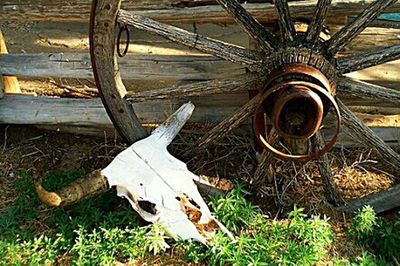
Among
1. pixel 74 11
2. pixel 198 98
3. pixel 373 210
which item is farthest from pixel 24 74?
pixel 373 210

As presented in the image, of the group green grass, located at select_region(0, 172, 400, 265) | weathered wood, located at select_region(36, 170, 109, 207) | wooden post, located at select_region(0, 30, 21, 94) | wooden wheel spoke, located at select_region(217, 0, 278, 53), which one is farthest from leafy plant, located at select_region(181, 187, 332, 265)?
wooden post, located at select_region(0, 30, 21, 94)

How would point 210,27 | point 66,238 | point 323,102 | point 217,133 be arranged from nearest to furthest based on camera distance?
point 323,102 < point 66,238 < point 217,133 < point 210,27

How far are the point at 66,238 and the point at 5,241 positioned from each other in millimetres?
302

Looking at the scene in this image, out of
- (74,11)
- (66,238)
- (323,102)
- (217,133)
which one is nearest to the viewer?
(323,102)

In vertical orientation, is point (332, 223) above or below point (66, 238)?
above

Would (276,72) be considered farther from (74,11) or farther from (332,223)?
(74,11)

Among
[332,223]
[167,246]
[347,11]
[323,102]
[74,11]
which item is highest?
[347,11]

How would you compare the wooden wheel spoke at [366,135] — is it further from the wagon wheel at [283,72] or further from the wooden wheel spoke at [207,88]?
the wooden wheel spoke at [207,88]

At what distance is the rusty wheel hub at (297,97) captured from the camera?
2742 millimetres

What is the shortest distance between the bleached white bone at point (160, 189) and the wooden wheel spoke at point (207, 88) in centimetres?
27

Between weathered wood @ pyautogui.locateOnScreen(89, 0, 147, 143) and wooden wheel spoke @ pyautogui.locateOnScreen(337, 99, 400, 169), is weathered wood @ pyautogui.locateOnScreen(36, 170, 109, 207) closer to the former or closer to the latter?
weathered wood @ pyautogui.locateOnScreen(89, 0, 147, 143)

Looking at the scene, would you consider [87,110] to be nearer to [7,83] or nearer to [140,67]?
[140,67]

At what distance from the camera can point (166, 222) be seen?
3.01m

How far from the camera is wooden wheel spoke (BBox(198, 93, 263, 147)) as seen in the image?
3098 millimetres
